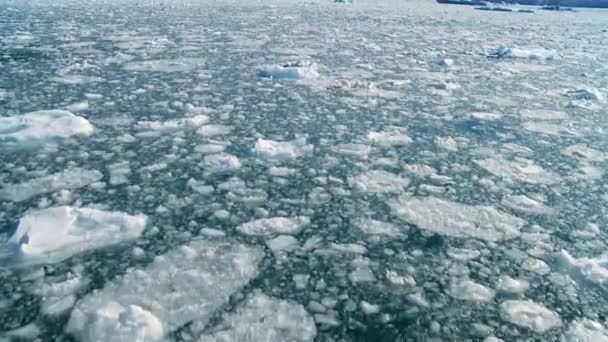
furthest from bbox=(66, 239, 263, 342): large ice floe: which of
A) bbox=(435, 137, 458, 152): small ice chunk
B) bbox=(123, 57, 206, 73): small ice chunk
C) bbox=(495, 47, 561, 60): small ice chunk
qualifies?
bbox=(495, 47, 561, 60): small ice chunk

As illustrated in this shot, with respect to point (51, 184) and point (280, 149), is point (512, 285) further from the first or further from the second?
point (51, 184)

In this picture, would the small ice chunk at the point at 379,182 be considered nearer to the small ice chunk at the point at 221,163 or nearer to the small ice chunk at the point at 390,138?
the small ice chunk at the point at 390,138

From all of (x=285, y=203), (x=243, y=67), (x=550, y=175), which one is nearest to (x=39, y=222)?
(x=285, y=203)

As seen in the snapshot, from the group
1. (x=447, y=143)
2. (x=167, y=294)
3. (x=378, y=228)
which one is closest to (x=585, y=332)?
(x=378, y=228)

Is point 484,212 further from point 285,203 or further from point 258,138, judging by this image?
point 258,138

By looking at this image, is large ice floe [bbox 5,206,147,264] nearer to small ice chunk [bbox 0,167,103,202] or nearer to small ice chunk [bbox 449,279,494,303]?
small ice chunk [bbox 0,167,103,202]

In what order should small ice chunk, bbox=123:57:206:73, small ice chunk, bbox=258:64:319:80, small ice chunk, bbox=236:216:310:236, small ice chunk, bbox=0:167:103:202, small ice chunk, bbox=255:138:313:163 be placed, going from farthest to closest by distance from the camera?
small ice chunk, bbox=123:57:206:73 → small ice chunk, bbox=258:64:319:80 → small ice chunk, bbox=255:138:313:163 → small ice chunk, bbox=0:167:103:202 → small ice chunk, bbox=236:216:310:236
